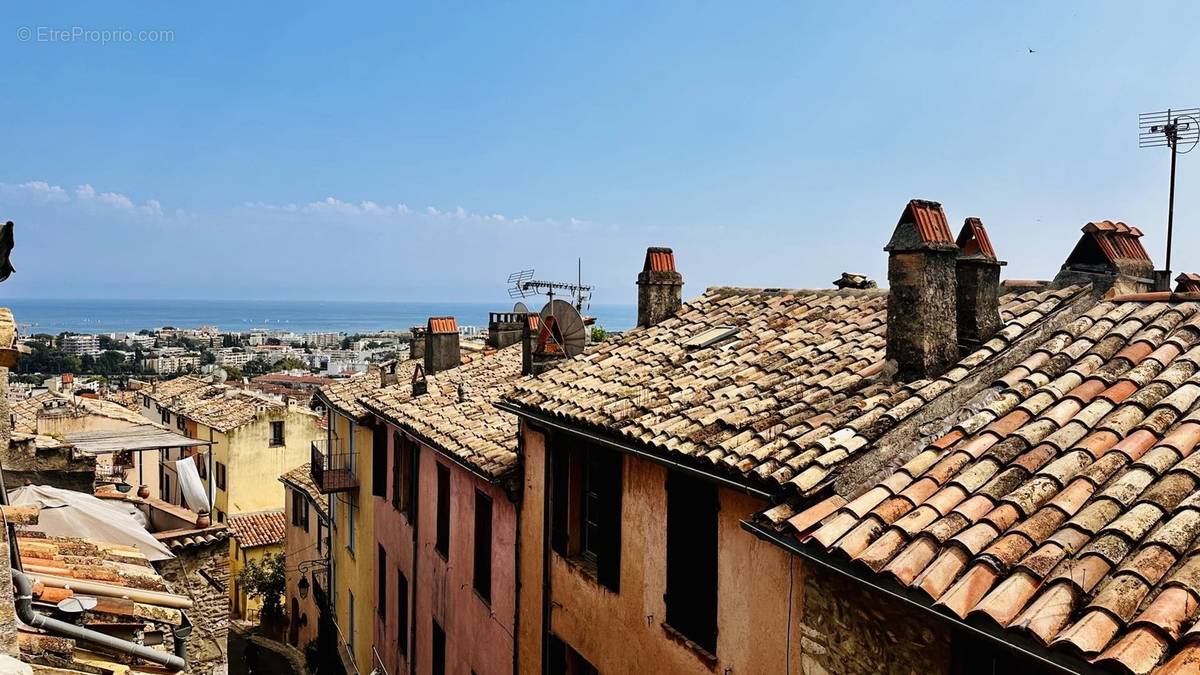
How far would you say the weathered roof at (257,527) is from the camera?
33.3 m

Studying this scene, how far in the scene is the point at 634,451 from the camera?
7.88 m

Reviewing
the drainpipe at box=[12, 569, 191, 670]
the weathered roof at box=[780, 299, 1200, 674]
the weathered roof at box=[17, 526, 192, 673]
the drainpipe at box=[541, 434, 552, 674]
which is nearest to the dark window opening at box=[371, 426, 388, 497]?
the drainpipe at box=[541, 434, 552, 674]

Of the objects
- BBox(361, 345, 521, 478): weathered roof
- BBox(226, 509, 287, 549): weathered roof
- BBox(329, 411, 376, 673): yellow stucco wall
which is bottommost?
BBox(226, 509, 287, 549): weathered roof

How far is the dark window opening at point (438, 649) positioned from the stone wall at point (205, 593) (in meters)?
3.55

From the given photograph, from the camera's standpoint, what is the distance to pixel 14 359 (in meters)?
8.05

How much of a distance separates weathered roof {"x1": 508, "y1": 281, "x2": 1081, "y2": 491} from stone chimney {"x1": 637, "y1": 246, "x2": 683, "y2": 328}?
0.69 ft

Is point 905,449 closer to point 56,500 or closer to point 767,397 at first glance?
point 767,397

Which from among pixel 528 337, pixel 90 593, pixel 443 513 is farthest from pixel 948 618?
pixel 528 337

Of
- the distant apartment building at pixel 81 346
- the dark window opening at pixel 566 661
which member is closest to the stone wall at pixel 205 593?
the dark window opening at pixel 566 661

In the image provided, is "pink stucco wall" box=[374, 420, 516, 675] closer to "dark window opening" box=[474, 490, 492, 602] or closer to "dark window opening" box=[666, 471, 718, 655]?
"dark window opening" box=[474, 490, 492, 602]

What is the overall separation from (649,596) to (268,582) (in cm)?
2657

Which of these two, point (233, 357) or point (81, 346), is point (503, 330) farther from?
point (81, 346)

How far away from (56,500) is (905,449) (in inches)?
354

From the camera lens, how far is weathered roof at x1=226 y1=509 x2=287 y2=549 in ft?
109
